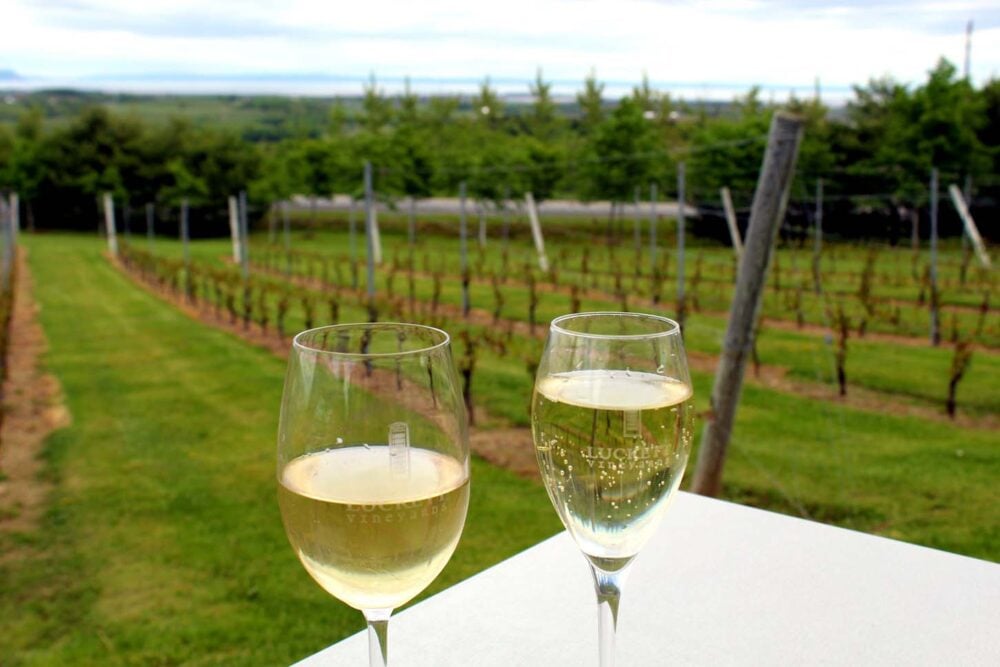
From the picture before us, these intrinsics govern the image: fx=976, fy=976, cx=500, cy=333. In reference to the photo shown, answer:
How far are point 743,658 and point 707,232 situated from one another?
18145 millimetres

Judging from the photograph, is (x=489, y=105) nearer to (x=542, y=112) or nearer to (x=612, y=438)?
(x=542, y=112)

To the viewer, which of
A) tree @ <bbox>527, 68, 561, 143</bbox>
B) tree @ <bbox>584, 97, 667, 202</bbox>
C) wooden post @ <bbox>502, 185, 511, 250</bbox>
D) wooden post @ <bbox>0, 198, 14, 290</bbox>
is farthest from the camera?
tree @ <bbox>527, 68, 561, 143</bbox>

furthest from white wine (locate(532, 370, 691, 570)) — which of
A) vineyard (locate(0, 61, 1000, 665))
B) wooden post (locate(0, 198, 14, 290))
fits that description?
wooden post (locate(0, 198, 14, 290))

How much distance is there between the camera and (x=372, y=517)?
67 centimetres

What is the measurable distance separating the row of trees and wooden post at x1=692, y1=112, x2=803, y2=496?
4.58m

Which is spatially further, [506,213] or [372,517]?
[506,213]

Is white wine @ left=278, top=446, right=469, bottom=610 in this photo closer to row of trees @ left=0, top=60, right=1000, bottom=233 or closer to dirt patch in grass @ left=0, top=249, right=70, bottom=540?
dirt patch in grass @ left=0, top=249, right=70, bottom=540

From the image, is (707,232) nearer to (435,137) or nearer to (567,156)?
(567,156)

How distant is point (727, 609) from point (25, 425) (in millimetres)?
8043

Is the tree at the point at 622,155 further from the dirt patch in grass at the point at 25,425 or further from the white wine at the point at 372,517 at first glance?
the white wine at the point at 372,517

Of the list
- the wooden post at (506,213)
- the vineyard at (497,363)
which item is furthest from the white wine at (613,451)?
the wooden post at (506,213)

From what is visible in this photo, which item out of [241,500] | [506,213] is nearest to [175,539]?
[241,500]

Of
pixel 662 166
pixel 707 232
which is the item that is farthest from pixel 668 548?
pixel 662 166

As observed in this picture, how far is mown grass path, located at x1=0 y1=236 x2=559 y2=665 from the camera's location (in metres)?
4.12
